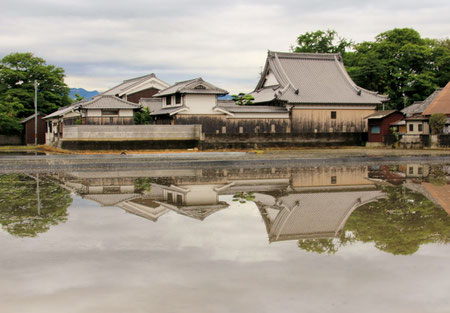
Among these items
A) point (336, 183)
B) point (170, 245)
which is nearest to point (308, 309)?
point (170, 245)

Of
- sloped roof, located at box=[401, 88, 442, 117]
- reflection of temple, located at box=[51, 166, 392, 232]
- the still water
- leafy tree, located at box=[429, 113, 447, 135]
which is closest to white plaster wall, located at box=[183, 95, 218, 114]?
leafy tree, located at box=[429, 113, 447, 135]

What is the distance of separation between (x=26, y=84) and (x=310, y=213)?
51002 mm

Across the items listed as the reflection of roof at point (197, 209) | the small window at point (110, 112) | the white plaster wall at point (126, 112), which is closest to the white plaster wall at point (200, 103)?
the white plaster wall at point (126, 112)

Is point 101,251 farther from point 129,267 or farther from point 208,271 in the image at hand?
point 208,271

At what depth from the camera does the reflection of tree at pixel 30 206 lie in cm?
1031

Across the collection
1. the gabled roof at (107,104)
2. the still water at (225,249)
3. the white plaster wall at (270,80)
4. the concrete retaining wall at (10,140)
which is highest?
the white plaster wall at (270,80)

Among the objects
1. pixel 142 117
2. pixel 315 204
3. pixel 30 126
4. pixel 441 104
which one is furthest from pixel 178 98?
pixel 315 204

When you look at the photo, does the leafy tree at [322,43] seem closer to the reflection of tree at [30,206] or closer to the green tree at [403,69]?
the green tree at [403,69]

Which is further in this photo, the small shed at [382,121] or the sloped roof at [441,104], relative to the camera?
the small shed at [382,121]

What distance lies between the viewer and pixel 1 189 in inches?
635

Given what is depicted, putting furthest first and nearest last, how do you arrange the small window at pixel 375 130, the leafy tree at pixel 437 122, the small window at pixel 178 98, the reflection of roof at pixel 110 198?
the small window at pixel 375 130, the small window at pixel 178 98, the leafy tree at pixel 437 122, the reflection of roof at pixel 110 198

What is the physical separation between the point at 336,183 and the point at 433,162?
41.8 ft

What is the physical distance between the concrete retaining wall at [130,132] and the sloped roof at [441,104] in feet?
67.4

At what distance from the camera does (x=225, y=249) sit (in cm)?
844
